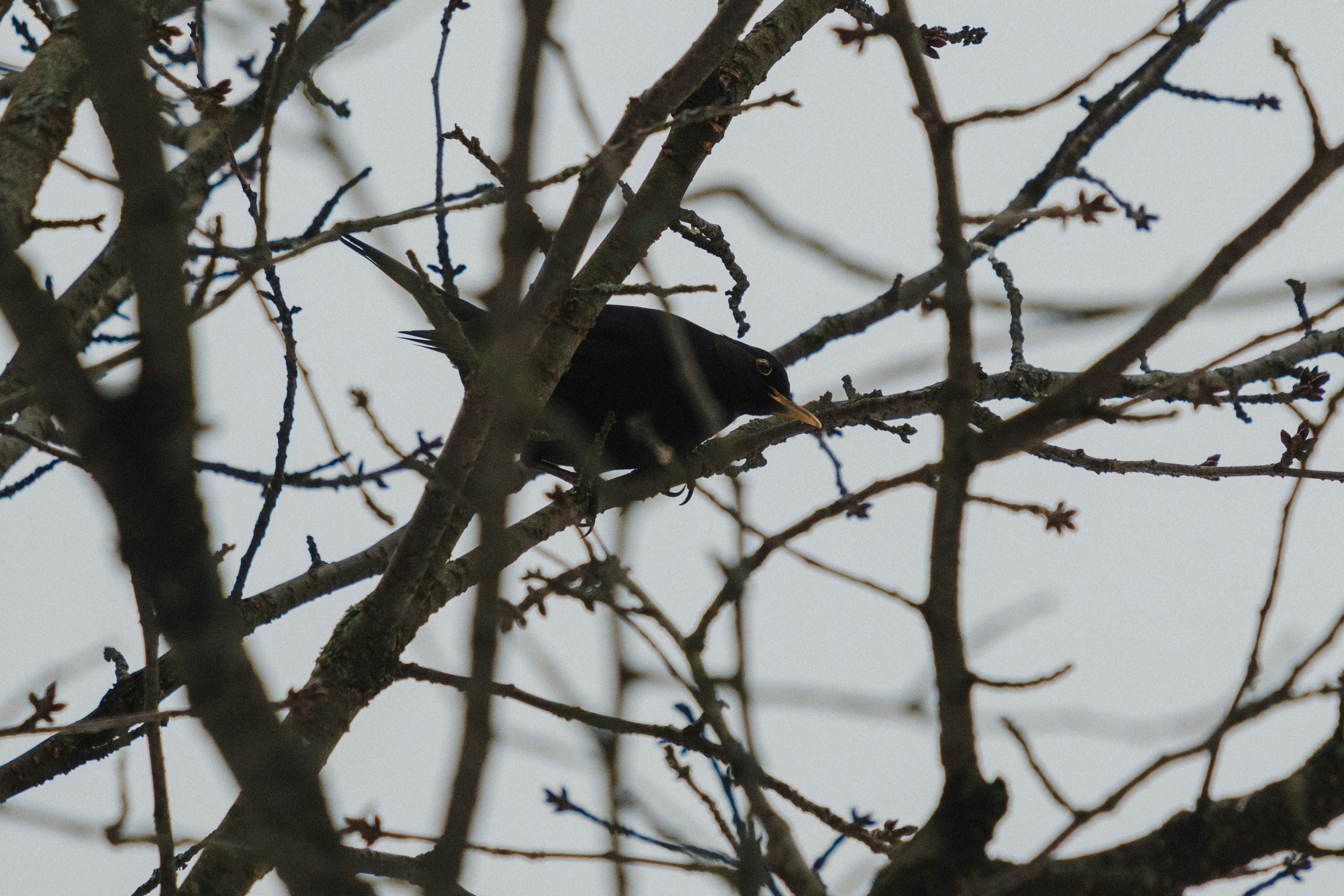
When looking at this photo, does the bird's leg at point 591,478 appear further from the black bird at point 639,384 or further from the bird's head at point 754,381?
the bird's head at point 754,381

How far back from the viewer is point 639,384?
5.50 metres

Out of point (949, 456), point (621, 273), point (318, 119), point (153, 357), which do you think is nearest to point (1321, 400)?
point (621, 273)

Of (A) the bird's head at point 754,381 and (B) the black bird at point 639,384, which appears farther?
(A) the bird's head at point 754,381

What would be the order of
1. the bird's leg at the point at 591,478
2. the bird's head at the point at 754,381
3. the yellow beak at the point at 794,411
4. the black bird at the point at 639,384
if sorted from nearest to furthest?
the bird's leg at the point at 591,478 < the yellow beak at the point at 794,411 < the black bird at the point at 639,384 < the bird's head at the point at 754,381

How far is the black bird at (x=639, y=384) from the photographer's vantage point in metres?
5.31

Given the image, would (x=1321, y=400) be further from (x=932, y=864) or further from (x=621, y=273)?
(x=932, y=864)

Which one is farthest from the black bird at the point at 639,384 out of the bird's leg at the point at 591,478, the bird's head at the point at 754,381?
the bird's leg at the point at 591,478

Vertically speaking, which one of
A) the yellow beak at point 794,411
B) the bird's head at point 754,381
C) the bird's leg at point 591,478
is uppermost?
the bird's head at point 754,381

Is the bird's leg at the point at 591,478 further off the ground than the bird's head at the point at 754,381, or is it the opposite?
the bird's head at the point at 754,381

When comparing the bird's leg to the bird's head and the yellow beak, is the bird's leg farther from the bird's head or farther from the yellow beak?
the bird's head

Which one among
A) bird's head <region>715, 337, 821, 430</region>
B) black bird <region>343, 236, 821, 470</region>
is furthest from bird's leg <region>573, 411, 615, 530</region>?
bird's head <region>715, 337, 821, 430</region>

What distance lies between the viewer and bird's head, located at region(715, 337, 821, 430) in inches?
234

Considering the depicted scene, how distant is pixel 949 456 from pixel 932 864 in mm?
692

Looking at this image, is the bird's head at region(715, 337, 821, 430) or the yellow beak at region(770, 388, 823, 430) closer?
the yellow beak at region(770, 388, 823, 430)
